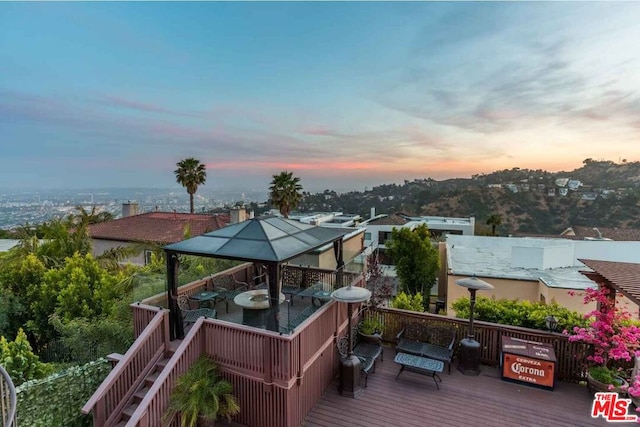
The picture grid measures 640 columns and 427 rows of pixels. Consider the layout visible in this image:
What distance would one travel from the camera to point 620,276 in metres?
6.81

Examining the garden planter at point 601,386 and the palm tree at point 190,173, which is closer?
the garden planter at point 601,386

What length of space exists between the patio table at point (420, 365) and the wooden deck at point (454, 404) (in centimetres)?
17

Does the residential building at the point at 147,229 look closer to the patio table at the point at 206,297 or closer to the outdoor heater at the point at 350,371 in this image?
the patio table at the point at 206,297

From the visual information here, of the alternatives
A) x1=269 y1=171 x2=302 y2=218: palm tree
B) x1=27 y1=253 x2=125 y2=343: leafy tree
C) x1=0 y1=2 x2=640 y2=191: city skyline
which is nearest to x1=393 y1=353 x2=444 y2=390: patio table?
x1=27 y1=253 x2=125 y2=343: leafy tree

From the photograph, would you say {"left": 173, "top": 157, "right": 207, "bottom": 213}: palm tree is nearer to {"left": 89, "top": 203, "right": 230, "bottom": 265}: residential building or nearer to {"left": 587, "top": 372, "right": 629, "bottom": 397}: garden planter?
{"left": 89, "top": 203, "right": 230, "bottom": 265}: residential building

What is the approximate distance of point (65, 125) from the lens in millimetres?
26906

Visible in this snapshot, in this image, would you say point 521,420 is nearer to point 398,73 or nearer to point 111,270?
→ point 111,270

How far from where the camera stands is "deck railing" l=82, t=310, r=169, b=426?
204 inches

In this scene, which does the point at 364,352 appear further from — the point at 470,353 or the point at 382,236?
the point at 382,236

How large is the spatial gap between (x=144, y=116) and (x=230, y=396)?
20837 mm

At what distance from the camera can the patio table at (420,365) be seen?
21.4ft

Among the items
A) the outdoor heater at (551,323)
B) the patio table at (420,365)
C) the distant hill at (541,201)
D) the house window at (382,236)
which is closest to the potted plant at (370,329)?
the patio table at (420,365)

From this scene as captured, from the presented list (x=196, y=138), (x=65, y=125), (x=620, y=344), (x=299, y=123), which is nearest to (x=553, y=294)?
(x=620, y=344)

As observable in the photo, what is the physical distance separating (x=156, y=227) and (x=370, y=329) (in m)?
15.4
